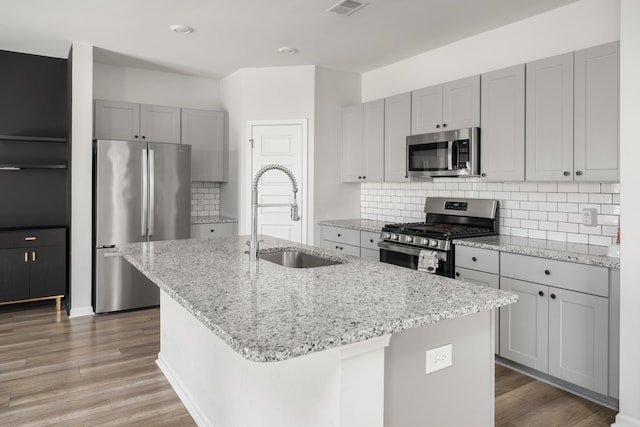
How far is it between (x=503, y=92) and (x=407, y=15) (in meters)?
0.96

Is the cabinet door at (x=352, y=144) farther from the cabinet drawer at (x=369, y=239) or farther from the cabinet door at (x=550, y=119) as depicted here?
the cabinet door at (x=550, y=119)

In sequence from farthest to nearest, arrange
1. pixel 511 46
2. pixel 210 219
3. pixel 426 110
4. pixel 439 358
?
pixel 210 219 < pixel 426 110 < pixel 511 46 < pixel 439 358

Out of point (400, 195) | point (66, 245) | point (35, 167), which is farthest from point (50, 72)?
point (400, 195)

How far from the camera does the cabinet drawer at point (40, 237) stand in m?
4.54

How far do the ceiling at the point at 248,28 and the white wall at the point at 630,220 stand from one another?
1231 millimetres

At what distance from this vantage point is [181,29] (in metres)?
4.00

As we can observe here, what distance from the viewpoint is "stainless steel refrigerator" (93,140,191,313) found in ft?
14.9

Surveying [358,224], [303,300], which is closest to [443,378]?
[303,300]

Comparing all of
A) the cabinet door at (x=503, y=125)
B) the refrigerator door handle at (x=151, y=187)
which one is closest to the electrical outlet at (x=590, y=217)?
the cabinet door at (x=503, y=125)

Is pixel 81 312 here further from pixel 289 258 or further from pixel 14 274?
pixel 289 258

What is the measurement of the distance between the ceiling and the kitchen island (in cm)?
214

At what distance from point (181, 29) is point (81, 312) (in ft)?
9.37

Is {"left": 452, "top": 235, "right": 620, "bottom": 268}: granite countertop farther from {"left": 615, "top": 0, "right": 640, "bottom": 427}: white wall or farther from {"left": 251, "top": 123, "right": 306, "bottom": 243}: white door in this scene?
{"left": 251, "top": 123, "right": 306, "bottom": 243}: white door

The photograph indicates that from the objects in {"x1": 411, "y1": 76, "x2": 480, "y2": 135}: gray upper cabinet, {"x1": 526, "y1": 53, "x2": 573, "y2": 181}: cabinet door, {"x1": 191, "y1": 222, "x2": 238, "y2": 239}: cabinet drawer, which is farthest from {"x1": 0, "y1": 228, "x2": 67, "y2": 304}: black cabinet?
{"x1": 526, "y1": 53, "x2": 573, "y2": 181}: cabinet door
